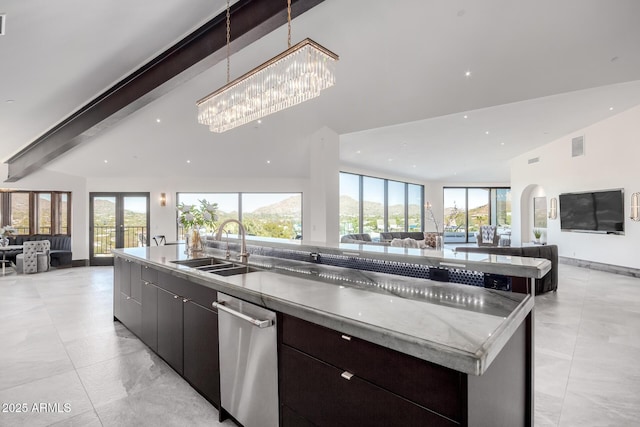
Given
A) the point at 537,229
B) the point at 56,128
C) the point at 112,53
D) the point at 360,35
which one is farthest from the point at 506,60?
the point at 537,229

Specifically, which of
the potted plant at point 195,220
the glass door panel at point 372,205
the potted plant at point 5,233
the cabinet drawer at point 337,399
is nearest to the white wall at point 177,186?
the potted plant at point 5,233

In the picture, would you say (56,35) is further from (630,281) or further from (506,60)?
(630,281)

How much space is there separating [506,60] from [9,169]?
10.3 meters

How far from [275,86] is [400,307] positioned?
6.51ft

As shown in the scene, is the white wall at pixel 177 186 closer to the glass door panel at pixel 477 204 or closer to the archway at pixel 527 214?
the archway at pixel 527 214

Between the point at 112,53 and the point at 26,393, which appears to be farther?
the point at 112,53

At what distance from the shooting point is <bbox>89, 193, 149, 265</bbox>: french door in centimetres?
872

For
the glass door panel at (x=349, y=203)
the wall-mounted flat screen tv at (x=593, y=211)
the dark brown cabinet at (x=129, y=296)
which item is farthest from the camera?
the glass door panel at (x=349, y=203)

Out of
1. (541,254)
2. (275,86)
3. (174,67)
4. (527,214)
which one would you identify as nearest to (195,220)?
(174,67)

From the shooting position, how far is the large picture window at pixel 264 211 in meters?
9.52

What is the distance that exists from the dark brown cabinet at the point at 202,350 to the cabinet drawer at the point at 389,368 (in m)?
0.84

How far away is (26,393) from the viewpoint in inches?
92.0

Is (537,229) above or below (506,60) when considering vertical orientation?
below

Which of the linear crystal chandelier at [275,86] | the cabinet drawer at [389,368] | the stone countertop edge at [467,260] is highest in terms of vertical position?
the linear crystal chandelier at [275,86]
